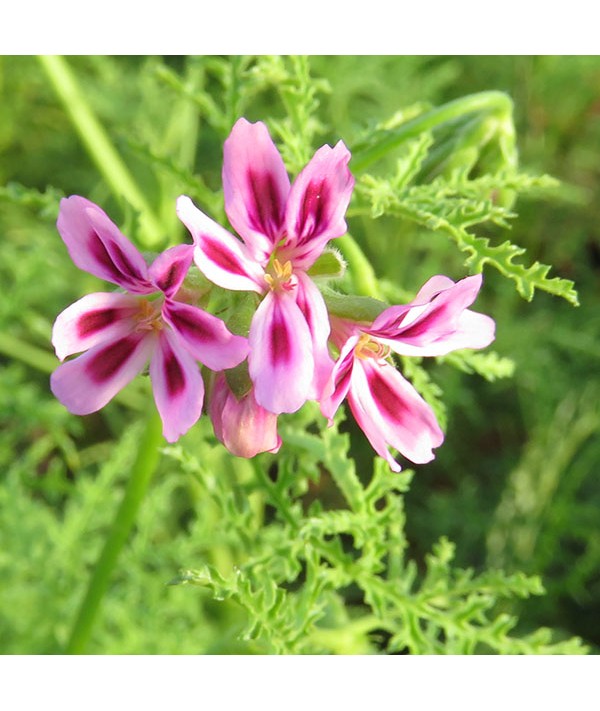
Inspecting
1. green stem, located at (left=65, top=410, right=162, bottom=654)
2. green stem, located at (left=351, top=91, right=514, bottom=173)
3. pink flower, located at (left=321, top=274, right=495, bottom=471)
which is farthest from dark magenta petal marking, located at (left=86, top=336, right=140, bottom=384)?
green stem, located at (left=351, top=91, right=514, bottom=173)

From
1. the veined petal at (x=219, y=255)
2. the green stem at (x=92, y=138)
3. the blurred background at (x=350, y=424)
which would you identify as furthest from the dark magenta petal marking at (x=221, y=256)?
the blurred background at (x=350, y=424)

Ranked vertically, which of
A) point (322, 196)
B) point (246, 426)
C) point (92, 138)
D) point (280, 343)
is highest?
point (322, 196)

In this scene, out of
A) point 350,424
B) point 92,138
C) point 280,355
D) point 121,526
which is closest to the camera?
point 280,355

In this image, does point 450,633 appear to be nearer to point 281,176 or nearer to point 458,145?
point 458,145

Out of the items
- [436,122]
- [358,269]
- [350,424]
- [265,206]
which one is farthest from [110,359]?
[350,424]

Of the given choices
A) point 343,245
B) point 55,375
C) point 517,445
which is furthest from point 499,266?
point 517,445

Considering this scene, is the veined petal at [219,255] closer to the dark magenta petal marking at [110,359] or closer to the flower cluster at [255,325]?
the flower cluster at [255,325]

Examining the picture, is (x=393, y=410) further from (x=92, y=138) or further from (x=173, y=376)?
(x=92, y=138)
